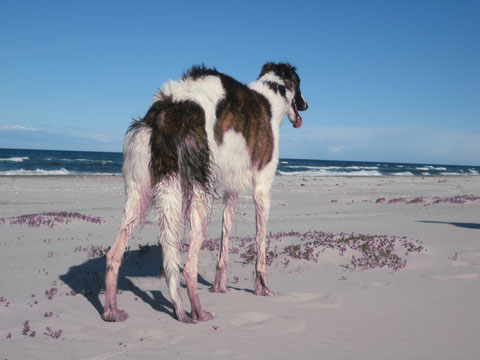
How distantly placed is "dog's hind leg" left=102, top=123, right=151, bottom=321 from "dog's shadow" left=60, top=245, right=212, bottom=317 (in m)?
1.05

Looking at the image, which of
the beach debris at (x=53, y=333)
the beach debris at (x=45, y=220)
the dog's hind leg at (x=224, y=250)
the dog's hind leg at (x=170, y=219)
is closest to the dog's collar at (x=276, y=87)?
the dog's hind leg at (x=224, y=250)

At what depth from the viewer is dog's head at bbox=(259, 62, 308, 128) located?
6.71 meters

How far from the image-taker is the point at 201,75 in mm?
5145

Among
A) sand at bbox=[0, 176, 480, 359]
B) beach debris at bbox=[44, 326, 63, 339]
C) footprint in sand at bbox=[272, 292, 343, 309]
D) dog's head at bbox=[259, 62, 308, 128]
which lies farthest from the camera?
dog's head at bbox=[259, 62, 308, 128]

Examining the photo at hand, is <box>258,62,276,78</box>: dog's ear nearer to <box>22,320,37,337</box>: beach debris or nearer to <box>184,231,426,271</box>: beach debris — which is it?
<box>184,231,426,271</box>: beach debris

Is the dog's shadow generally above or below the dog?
below

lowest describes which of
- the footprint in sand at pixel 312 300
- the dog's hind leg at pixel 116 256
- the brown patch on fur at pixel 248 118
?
the footprint in sand at pixel 312 300

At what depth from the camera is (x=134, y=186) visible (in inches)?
177

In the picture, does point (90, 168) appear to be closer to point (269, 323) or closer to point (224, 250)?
point (224, 250)

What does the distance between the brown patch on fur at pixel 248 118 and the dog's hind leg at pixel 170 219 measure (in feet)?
2.84

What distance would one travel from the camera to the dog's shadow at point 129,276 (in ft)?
18.5

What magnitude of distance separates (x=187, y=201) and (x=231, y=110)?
131cm

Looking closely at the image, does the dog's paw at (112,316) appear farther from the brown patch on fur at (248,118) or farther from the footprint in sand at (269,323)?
the brown patch on fur at (248,118)

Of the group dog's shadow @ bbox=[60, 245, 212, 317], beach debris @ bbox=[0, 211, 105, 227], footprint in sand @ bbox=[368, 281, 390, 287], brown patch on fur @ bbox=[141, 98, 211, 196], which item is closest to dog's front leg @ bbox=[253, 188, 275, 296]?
dog's shadow @ bbox=[60, 245, 212, 317]
